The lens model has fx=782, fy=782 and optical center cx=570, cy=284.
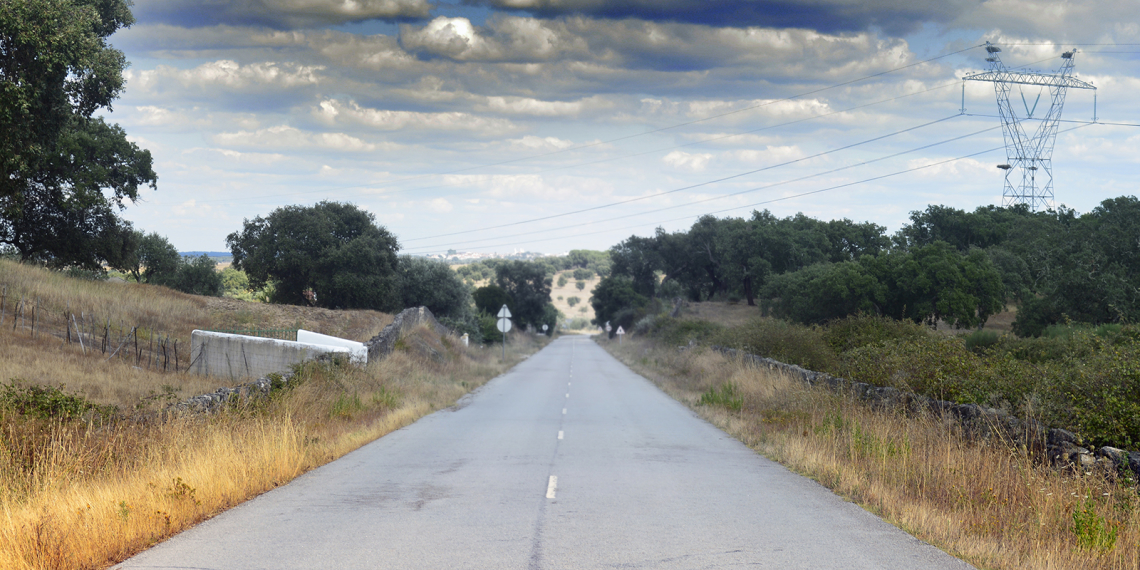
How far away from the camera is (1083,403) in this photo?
959cm

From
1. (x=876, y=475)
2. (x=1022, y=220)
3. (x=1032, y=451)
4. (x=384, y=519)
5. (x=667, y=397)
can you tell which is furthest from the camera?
(x=1022, y=220)

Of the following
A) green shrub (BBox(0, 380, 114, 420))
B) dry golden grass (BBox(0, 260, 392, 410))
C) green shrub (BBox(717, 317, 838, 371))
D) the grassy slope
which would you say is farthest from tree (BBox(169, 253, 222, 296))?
the grassy slope

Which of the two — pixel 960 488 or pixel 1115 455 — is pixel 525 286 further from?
pixel 1115 455

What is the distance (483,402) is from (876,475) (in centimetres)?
1577

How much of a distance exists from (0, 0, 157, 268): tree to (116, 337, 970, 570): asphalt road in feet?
45.0

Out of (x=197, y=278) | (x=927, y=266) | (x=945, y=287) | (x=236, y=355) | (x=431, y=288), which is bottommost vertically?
(x=236, y=355)

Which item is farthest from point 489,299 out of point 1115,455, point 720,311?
point 1115,455

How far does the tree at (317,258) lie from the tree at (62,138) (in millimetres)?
15274

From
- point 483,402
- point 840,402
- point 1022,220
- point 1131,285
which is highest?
point 1022,220

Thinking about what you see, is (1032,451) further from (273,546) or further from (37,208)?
(37,208)

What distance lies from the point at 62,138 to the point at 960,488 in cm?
3015

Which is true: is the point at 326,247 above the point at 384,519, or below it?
above

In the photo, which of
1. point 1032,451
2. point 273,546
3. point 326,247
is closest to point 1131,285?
point 1032,451

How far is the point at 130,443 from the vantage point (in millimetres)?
9984
